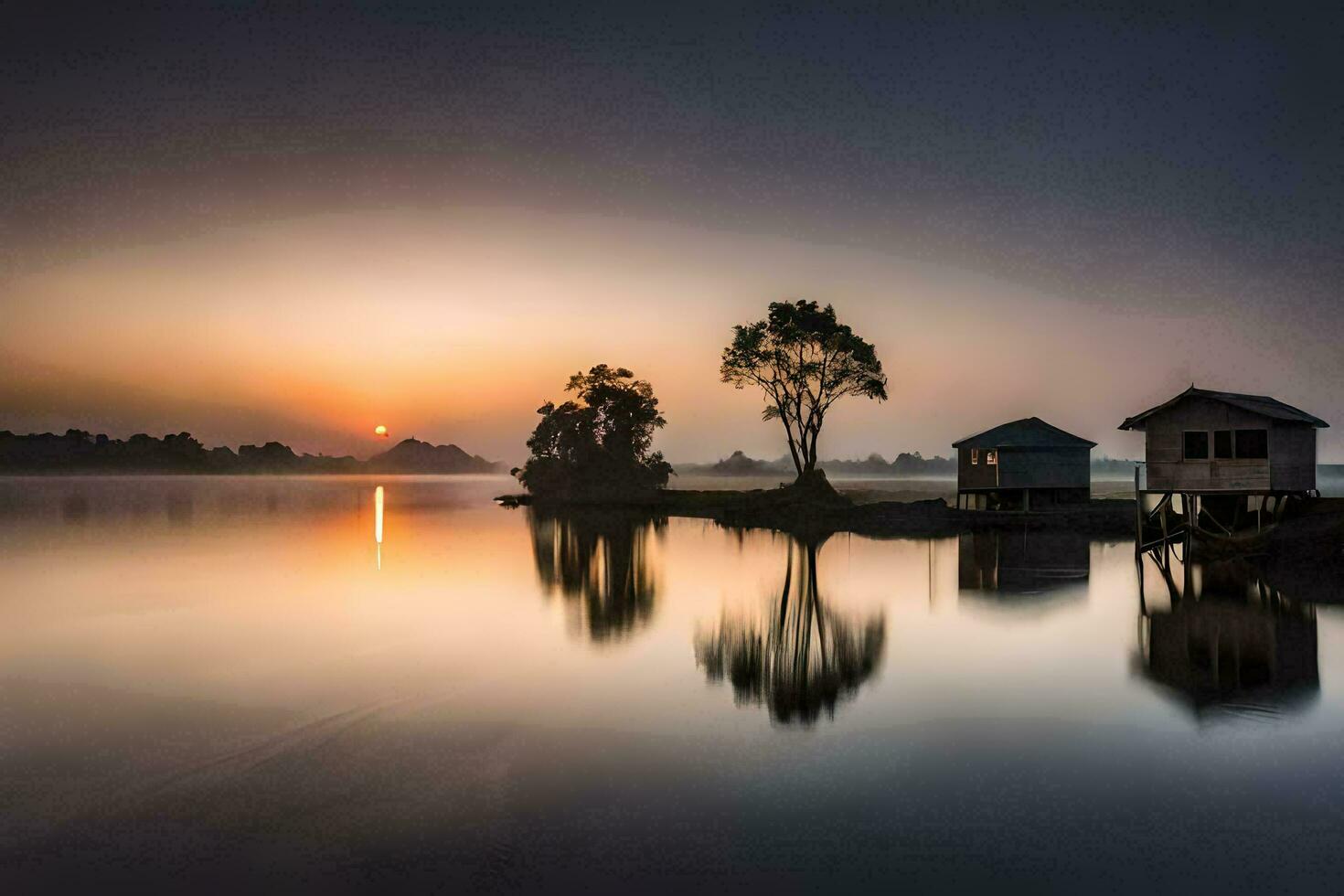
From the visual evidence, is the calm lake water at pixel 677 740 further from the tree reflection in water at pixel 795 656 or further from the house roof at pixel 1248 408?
the house roof at pixel 1248 408

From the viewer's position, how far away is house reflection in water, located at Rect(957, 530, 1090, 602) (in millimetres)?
27297

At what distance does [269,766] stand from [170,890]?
332cm

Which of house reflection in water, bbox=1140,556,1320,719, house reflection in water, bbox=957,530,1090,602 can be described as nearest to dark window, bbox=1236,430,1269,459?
house reflection in water, bbox=1140,556,1320,719

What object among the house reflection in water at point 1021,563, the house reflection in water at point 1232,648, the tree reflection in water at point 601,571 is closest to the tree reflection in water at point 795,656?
the tree reflection in water at point 601,571

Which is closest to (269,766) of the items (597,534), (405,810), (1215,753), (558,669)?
(405,810)

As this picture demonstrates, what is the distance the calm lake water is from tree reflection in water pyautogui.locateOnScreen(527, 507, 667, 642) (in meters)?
0.29

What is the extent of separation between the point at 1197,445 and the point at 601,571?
25.6 metres

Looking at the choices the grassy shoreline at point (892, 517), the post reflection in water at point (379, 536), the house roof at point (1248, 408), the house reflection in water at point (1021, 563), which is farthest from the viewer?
the grassy shoreline at point (892, 517)

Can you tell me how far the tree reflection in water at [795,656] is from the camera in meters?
14.3

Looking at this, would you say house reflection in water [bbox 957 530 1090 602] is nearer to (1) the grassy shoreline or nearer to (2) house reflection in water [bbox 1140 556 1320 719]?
(1) the grassy shoreline

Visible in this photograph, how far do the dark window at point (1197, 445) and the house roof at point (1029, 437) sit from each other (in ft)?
58.7

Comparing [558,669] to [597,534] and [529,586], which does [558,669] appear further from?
[597,534]

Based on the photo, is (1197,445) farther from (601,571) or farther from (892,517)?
(601,571)

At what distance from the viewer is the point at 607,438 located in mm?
85500
